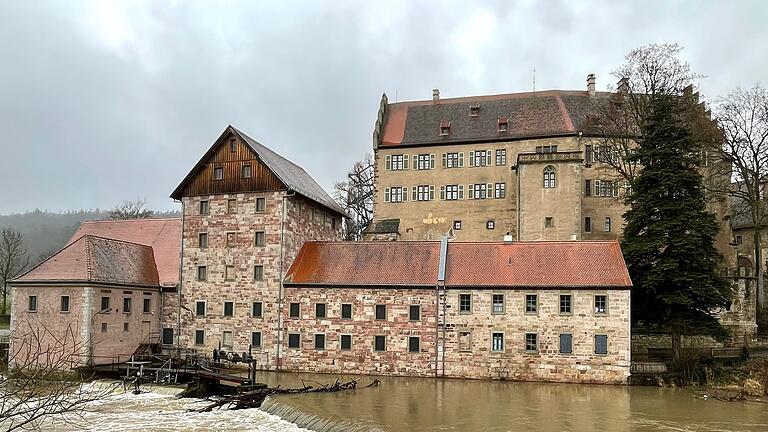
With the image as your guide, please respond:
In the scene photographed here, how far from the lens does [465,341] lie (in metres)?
30.7

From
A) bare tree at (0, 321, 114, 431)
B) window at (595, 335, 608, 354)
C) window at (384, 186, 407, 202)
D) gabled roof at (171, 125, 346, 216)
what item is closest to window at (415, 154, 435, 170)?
window at (384, 186, 407, 202)

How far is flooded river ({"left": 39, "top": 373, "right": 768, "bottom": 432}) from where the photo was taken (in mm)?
20047

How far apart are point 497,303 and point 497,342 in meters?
1.74

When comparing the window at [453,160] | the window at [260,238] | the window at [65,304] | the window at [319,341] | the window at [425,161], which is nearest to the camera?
the window at [65,304]

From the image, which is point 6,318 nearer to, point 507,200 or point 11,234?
point 11,234

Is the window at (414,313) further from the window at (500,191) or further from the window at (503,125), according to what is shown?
the window at (503,125)

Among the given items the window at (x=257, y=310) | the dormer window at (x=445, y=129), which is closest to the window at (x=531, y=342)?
the window at (x=257, y=310)

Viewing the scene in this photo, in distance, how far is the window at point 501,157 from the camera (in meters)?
49.0

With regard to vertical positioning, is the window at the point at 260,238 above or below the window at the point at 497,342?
above

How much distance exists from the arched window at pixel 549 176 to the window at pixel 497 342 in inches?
688

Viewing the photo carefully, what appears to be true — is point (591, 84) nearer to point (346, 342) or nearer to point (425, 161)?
point (425, 161)

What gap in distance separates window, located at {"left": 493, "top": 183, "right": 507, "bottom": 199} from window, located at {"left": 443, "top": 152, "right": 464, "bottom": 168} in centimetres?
318

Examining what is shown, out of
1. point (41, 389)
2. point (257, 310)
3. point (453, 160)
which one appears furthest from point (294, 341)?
point (41, 389)

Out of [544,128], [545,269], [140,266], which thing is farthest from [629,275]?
[140,266]
